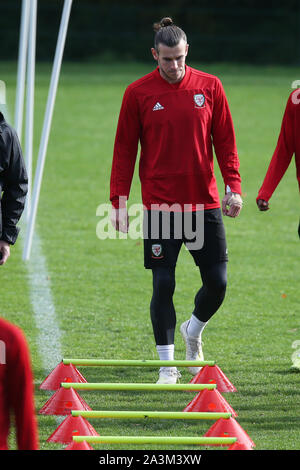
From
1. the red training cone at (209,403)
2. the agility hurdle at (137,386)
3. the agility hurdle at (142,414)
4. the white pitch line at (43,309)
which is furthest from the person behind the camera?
the white pitch line at (43,309)

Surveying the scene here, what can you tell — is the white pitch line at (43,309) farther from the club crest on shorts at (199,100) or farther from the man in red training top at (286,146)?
the club crest on shorts at (199,100)

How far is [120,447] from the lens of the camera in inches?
195

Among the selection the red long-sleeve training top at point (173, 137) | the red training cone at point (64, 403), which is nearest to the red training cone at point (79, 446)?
the red training cone at point (64, 403)

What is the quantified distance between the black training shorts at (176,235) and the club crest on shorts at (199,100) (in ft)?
2.18

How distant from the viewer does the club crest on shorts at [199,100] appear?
5.84 metres

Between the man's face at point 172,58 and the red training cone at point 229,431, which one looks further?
the man's face at point 172,58

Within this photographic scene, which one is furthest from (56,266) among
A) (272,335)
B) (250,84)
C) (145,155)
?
(250,84)

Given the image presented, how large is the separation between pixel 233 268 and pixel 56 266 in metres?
1.83

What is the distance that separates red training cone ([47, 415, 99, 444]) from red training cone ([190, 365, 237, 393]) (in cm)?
112

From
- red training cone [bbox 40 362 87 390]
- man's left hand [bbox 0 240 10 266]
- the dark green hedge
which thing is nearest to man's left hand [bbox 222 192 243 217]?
red training cone [bbox 40 362 87 390]

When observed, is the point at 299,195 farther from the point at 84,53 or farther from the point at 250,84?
the point at 84,53

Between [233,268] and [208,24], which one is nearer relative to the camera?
[233,268]

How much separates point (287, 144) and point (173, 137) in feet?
2.53

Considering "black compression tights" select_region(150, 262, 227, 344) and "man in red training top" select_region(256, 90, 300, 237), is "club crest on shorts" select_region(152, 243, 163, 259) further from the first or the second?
"man in red training top" select_region(256, 90, 300, 237)
